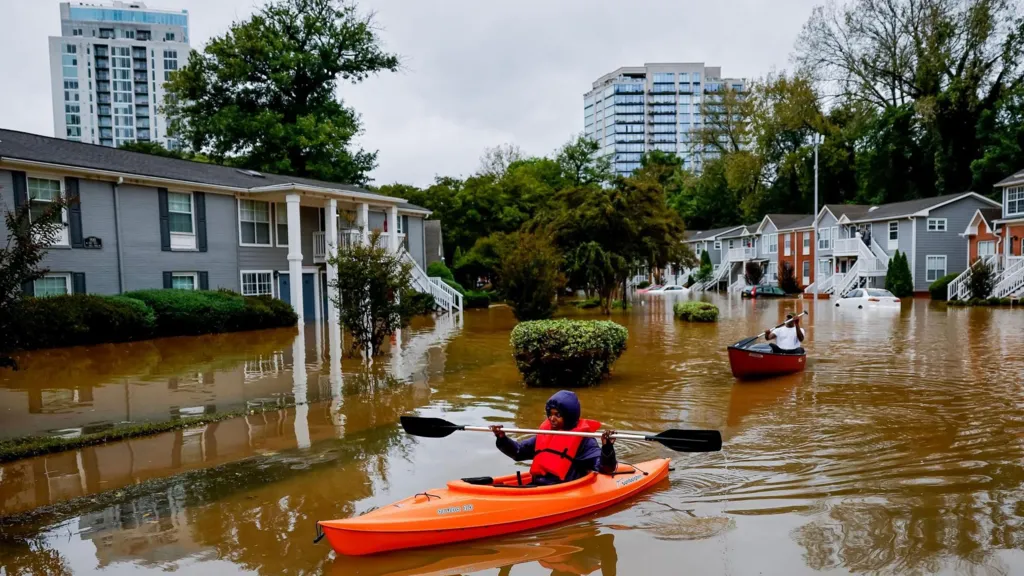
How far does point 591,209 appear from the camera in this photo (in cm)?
3034

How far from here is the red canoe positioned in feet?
45.9

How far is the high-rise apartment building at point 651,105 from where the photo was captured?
491 ft

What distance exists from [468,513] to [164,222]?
21138 millimetres

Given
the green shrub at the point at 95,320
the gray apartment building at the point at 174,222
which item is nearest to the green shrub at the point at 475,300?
the gray apartment building at the point at 174,222

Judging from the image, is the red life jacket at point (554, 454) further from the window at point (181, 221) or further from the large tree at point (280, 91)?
the large tree at point (280, 91)

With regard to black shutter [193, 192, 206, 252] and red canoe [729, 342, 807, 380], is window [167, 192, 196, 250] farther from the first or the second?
red canoe [729, 342, 807, 380]

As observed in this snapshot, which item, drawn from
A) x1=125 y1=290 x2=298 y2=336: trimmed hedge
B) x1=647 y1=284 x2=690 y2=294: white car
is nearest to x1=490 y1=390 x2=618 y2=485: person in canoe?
x1=125 y1=290 x2=298 y2=336: trimmed hedge

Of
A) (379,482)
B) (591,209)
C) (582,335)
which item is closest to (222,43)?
(591,209)

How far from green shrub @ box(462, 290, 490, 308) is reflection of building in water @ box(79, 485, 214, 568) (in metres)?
32.5

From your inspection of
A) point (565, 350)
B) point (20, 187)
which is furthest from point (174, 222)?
point (565, 350)

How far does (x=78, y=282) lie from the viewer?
20.8 m

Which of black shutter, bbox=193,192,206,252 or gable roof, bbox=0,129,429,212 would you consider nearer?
gable roof, bbox=0,129,429,212

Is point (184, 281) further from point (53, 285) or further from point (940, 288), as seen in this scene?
point (940, 288)

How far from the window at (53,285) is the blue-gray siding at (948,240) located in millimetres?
46597
